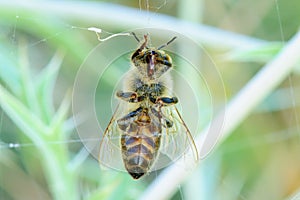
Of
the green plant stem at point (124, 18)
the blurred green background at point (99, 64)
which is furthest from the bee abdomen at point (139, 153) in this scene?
the green plant stem at point (124, 18)

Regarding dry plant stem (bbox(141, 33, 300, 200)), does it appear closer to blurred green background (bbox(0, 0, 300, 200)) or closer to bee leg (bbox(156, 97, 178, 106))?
blurred green background (bbox(0, 0, 300, 200))

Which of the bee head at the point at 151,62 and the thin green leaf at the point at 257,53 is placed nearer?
the bee head at the point at 151,62

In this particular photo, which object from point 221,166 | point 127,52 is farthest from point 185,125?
point 221,166

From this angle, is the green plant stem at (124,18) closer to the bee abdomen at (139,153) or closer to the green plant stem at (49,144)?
the green plant stem at (49,144)

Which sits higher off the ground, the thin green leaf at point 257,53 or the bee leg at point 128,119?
the thin green leaf at point 257,53

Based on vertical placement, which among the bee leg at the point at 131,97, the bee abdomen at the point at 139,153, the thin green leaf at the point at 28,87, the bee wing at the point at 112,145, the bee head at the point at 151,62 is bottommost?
the bee abdomen at the point at 139,153

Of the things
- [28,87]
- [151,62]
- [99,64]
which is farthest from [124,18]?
[151,62]

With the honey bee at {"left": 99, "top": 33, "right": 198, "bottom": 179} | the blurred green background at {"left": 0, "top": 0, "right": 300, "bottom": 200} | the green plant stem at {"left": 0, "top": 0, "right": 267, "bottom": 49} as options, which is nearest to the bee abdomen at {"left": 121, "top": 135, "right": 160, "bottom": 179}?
the honey bee at {"left": 99, "top": 33, "right": 198, "bottom": 179}
